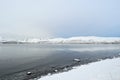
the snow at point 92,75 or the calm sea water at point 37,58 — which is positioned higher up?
the snow at point 92,75

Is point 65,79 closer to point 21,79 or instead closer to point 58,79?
point 58,79

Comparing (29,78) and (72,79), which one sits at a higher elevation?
(72,79)

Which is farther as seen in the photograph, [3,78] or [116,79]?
[3,78]

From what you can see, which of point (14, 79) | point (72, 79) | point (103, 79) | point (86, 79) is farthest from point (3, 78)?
point (103, 79)

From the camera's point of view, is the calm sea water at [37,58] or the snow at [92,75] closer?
the snow at [92,75]

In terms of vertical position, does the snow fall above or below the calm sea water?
above

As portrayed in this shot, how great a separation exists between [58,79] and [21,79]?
806 cm

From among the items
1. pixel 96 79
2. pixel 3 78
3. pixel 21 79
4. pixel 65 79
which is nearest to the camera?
pixel 96 79

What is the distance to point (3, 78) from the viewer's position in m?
22.9

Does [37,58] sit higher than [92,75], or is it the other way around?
[92,75]

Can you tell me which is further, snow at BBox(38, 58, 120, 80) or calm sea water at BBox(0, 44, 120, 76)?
calm sea water at BBox(0, 44, 120, 76)

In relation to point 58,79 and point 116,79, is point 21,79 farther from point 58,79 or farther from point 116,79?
point 116,79

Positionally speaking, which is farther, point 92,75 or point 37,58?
point 37,58

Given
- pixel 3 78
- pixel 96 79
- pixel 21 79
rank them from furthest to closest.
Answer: pixel 3 78 < pixel 21 79 < pixel 96 79
